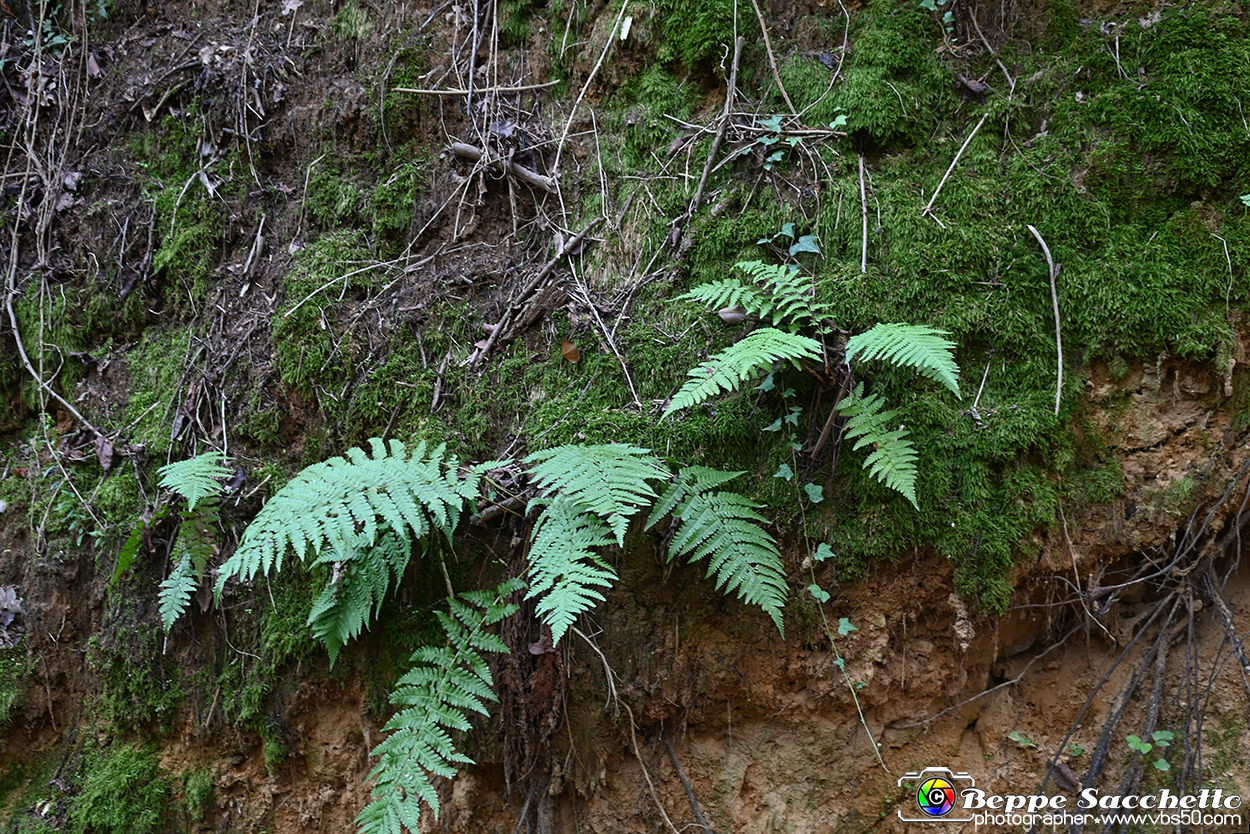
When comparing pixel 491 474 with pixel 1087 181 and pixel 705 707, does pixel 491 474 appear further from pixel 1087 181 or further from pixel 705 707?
pixel 1087 181

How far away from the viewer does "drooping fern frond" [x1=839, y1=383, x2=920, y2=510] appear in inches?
110

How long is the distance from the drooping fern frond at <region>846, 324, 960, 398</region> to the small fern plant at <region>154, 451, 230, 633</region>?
2911 mm

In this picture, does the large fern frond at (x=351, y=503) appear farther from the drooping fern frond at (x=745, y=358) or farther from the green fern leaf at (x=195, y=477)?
the drooping fern frond at (x=745, y=358)

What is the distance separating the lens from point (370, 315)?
12.2 feet

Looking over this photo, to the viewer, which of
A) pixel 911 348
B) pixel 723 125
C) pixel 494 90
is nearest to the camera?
pixel 911 348

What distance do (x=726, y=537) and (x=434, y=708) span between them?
1.35 m

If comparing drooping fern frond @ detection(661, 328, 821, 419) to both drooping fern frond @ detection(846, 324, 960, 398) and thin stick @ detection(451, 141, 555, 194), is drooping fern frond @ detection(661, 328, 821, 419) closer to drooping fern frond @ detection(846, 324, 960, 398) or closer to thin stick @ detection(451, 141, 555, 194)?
drooping fern frond @ detection(846, 324, 960, 398)

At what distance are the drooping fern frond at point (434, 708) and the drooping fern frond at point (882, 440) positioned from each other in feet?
4.94

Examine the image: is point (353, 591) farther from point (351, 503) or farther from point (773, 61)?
point (773, 61)

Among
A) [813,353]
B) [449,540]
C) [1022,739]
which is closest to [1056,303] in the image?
[813,353]

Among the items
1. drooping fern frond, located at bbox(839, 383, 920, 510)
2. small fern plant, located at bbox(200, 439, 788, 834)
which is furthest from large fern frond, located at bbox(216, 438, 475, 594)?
drooping fern frond, located at bbox(839, 383, 920, 510)

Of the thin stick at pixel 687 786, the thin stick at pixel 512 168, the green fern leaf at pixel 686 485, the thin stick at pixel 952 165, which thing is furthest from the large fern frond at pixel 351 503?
the thin stick at pixel 952 165

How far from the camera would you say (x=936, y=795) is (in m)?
3.04

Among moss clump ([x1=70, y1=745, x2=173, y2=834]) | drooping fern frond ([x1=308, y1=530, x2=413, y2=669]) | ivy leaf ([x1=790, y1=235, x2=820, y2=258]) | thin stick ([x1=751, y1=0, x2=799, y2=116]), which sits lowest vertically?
moss clump ([x1=70, y1=745, x2=173, y2=834])
